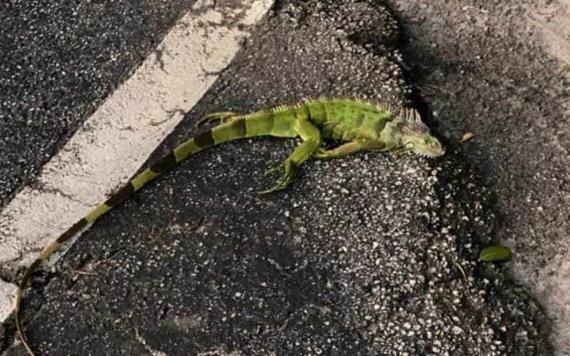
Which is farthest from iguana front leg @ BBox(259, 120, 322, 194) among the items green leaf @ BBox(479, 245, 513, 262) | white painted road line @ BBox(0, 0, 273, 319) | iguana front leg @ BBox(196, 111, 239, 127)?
green leaf @ BBox(479, 245, 513, 262)

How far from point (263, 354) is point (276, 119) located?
1.04 m

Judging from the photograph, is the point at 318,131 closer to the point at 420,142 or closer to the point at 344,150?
the point at 344,150

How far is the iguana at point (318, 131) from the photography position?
372 centimetres

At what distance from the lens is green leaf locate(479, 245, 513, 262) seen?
3.50m

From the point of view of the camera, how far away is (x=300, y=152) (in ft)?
12.3

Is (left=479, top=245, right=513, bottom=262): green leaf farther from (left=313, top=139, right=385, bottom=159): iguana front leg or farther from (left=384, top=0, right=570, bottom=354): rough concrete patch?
(left=313, top=139, right=385, bottom=159): iguana front leg

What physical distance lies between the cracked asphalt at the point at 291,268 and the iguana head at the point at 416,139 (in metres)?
0.05

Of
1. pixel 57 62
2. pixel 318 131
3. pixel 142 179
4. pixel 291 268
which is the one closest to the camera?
pixel 291 268

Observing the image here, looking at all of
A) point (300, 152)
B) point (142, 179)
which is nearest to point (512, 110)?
point (300, 152)

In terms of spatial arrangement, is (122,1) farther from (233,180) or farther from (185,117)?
(233,180)

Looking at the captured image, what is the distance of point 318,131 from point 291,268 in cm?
66

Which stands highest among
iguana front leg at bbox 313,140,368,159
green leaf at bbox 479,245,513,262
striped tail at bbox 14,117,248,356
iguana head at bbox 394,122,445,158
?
iguana head at bbox 394,122,445,158

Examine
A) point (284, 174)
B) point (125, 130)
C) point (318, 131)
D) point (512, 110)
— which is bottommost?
point (125, 130)

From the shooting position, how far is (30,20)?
14.3ft
